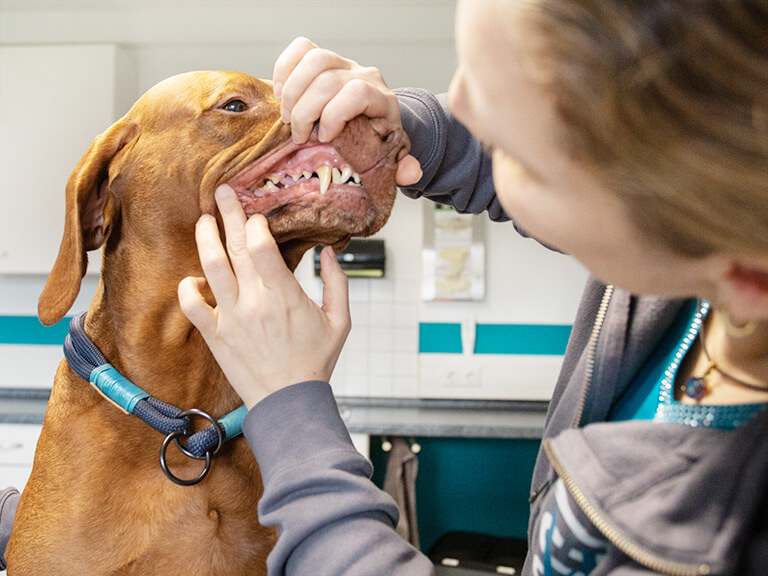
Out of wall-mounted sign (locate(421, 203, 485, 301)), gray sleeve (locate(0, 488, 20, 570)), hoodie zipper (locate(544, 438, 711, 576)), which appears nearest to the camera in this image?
hoodie zipper (locate(544, 438, 711, 576))

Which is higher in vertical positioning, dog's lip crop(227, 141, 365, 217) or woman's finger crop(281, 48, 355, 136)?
woman's finger crop(281, 48, 355, 136)

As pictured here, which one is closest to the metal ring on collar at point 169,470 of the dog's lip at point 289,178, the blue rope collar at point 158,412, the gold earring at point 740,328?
the blue rope collar at point 158,412

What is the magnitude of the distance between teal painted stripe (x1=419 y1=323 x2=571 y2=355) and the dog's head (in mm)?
2552

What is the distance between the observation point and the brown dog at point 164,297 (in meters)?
1.02

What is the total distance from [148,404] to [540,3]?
0.82 meters

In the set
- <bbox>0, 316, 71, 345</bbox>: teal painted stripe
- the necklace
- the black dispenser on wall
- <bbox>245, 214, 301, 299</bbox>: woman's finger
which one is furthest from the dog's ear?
<bbox>0, 316, 71, 345</bbox>: teal painted stripe

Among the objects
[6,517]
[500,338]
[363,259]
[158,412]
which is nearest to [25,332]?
[363,259]

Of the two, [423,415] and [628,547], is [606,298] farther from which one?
[423,415]

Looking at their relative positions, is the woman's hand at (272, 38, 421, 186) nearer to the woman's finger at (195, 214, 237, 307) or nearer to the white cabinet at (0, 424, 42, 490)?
the woman's finger at (195, 214, 237, 307)

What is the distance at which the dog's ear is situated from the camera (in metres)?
1.09

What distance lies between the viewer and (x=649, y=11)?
1.43 ft

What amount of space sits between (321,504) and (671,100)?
45 centimetres

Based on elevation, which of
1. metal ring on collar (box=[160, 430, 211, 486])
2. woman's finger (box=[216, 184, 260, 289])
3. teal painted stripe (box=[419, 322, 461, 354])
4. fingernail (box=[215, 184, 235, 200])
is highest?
fingernail (box=[215, 184, 235, 200])

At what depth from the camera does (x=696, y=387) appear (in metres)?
0.69
